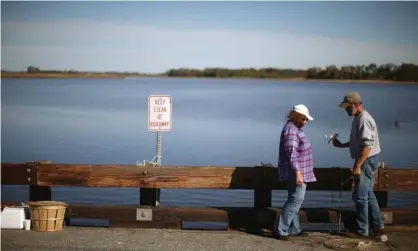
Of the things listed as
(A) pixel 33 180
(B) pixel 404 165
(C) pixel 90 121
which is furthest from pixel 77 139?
(A) pixel 33 180

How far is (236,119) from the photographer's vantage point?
1708 inches

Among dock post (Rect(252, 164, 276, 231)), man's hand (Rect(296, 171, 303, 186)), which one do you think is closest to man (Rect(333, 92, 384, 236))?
man's hand (Rect(296, 171, 303, 186))

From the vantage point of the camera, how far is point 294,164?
836cm

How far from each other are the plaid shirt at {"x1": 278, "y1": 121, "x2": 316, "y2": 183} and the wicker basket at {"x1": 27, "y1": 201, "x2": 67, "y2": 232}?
2.81 m

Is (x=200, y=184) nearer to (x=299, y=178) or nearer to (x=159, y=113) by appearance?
(x=159, y=113)

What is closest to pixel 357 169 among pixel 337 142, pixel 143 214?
pixel 337 142

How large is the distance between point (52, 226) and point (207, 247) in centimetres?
205

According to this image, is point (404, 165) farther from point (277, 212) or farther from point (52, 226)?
point (52, 226)

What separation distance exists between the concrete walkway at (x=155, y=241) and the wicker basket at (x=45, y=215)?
109 mm

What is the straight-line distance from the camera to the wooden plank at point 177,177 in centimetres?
911

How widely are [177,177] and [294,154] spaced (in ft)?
5.46

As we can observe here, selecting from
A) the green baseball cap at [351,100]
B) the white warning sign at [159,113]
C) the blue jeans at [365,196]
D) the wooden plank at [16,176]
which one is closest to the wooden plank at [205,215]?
the blue jeans at [365,196]

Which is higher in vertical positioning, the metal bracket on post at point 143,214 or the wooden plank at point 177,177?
the wooden plank at point 177,177

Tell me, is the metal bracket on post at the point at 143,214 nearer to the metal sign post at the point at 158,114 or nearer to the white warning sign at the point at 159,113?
the metal sign post at the point at 158,114
